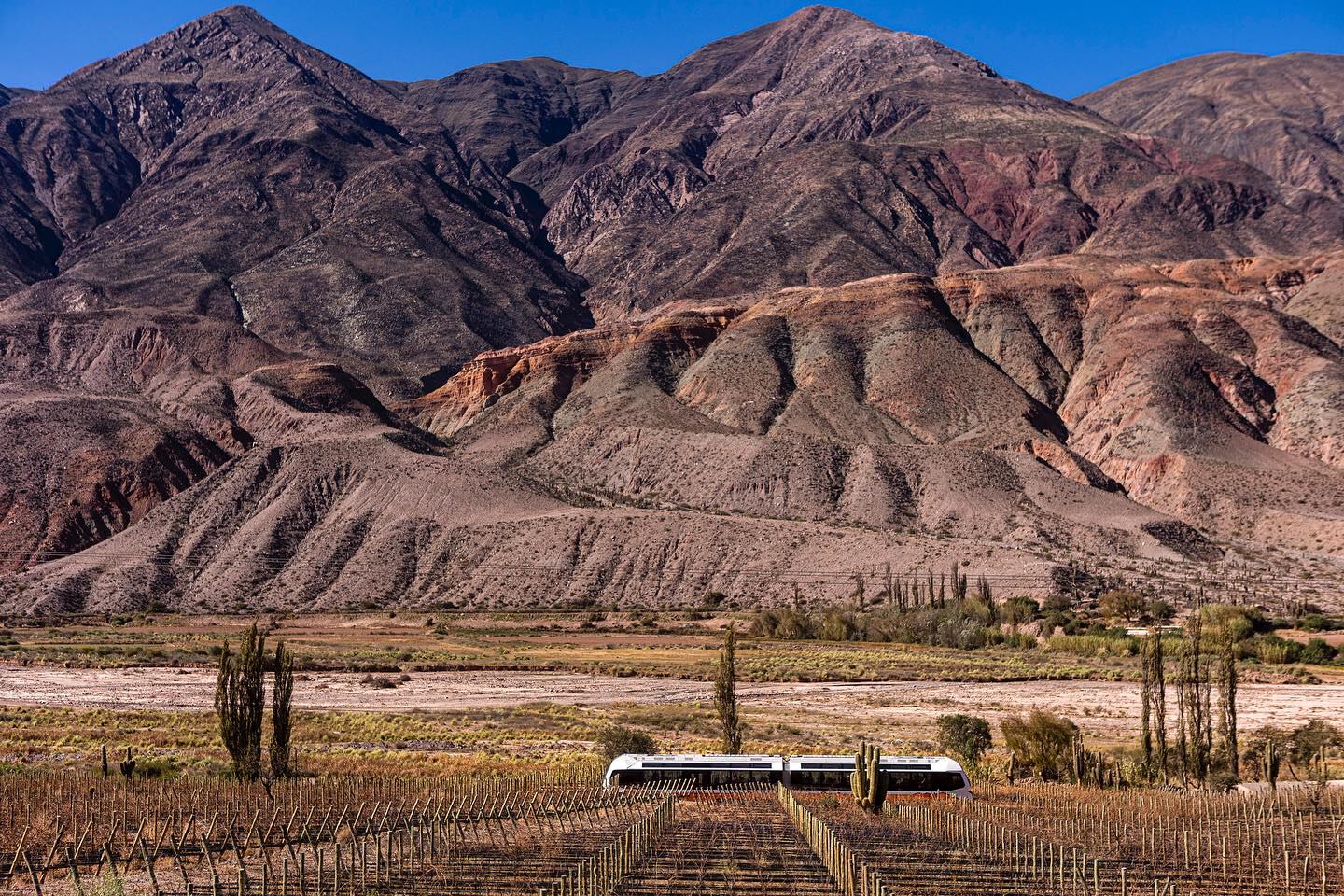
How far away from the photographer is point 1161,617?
250ft

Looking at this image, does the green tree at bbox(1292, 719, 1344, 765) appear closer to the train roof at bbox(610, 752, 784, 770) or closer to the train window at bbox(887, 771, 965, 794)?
the train window at bbox(887, 771, 965, 794)

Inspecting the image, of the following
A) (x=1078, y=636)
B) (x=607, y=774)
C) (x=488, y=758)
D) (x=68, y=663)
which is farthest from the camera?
(x=1078, y=636)

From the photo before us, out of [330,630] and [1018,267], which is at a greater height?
[1018,267]

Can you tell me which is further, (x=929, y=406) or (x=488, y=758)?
(x=929, y=406)

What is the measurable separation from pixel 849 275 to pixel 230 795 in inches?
6402

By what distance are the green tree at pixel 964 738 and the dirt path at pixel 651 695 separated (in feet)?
22.6

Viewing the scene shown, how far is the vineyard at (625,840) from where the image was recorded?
18719 millimetres

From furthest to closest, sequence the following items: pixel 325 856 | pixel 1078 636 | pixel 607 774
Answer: pixel 1078 636 → pixel 607 774 → pixel 325 856

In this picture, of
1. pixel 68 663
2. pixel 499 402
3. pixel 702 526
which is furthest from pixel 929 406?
pixel 68 663

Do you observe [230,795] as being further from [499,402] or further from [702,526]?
[499,402]

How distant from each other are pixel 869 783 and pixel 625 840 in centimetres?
836

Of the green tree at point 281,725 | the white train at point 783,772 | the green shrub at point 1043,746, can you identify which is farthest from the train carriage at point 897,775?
the green tree at point 281,725

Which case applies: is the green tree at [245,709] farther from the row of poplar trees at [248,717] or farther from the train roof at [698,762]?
the train roof at [698,762]

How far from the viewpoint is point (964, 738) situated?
122ft
